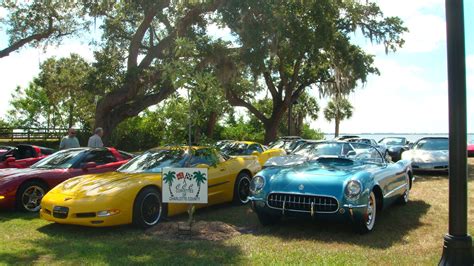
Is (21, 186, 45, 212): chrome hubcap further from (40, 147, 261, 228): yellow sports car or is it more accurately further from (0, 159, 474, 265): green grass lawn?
(40, 147, 261, 228): yellow sports car

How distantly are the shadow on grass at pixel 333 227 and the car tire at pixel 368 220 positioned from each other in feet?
0.29

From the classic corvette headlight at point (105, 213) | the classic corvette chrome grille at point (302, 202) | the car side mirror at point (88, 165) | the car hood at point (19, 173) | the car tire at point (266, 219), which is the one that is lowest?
the car tire at point (266, 219)

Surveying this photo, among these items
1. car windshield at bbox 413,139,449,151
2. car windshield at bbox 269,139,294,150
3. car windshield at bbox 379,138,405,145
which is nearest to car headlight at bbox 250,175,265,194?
car windshield at bbox 269,139,294,150

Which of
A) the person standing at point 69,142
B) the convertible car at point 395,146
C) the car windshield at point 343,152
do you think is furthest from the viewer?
the convertible car at point 395,146

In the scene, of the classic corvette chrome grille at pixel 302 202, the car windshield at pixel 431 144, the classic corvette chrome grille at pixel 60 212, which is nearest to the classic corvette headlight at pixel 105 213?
the classic corvette chrome grille at pixel 60 212

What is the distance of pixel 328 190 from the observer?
20.5 feet

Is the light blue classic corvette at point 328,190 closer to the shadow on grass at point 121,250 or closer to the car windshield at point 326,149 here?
the car windshield at point 326,149

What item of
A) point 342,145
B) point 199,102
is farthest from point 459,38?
point 342,145

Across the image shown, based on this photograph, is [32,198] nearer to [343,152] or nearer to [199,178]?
[199,178]

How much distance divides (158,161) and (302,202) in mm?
2927

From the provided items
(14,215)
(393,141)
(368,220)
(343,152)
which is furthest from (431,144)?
(14,215)

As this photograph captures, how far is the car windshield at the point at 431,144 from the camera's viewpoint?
601 inches

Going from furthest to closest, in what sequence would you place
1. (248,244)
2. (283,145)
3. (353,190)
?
(283,145)
(353,190)
(248,244)

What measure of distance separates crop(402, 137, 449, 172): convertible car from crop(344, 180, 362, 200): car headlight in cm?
843
